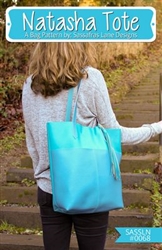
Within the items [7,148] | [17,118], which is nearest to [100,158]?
[7,148]

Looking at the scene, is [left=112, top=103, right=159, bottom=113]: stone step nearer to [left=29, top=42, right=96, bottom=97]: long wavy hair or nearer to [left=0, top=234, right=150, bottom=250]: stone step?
[left=0, top=234, right=150, bottom=250]: stone step

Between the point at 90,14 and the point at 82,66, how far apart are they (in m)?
1.78

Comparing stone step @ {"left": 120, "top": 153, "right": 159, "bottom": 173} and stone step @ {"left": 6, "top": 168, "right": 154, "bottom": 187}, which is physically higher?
stone step @ {"left": 120, "top": 153, "right": 159, "bottom": 173}

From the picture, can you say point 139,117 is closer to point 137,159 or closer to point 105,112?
point 137,159

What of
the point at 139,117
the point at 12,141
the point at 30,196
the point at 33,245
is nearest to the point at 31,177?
the point at 30,196

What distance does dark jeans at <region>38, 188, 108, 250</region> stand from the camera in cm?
168

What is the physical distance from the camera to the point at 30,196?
3945 mm

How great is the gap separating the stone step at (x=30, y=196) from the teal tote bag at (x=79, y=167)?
87.8 inches

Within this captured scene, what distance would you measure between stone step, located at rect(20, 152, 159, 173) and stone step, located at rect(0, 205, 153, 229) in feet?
2.13

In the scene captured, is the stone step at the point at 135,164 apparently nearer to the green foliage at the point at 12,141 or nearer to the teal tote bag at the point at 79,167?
the green foliage at the point at 12,141

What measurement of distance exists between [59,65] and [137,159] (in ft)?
9.18

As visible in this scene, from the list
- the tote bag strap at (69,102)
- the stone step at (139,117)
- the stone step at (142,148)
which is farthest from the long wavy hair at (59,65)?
the stone step at (139,117)

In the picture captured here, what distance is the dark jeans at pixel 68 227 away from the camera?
1682mm

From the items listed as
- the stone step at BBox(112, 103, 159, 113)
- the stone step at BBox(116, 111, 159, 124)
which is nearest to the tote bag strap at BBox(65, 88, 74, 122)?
the stone step at BBox(116, 111, 159, 124)
